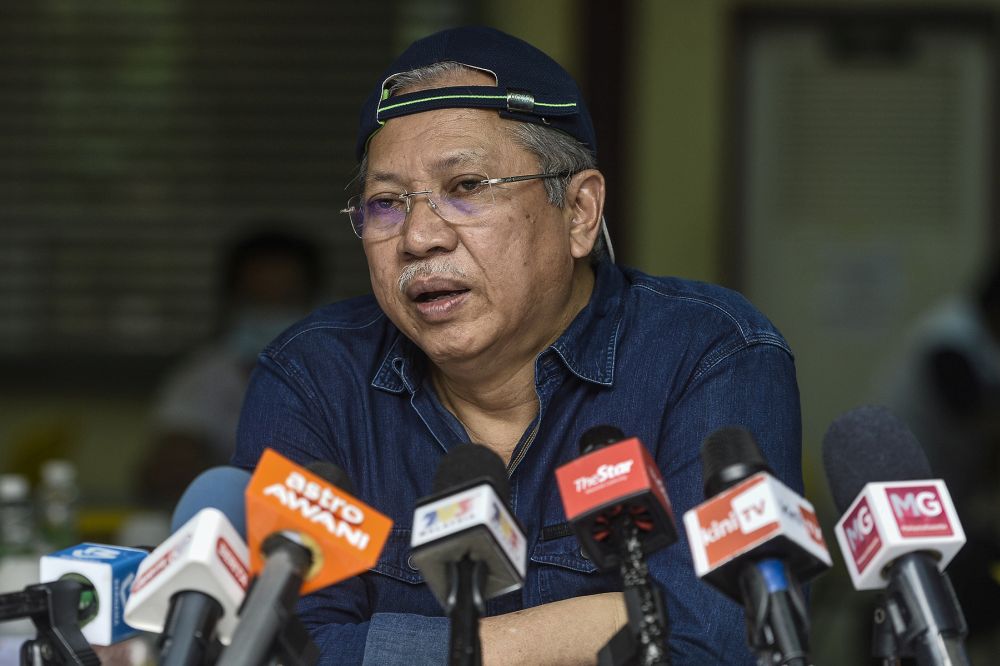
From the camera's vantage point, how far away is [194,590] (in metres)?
1.47

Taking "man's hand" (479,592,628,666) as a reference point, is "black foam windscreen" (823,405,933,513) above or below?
above

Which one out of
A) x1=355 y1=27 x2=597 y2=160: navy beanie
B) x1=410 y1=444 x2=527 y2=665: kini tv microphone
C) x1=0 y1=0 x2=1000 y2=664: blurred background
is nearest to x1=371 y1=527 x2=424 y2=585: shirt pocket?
x1=355 y1=27 x2=597 y2=160: navy beanie

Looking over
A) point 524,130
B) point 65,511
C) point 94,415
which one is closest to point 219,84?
point 94,415

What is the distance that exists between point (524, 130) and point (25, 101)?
433 centimetres

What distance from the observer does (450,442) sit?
7.73 ft

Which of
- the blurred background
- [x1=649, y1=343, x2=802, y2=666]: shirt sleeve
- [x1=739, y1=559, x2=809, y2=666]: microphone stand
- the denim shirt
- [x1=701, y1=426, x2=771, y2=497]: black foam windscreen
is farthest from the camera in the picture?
the blurred background

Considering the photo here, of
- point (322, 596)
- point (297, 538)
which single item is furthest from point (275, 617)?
point (322, 596)

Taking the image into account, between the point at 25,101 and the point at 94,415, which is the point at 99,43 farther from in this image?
the point at 94,415

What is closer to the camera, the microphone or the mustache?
the microphone

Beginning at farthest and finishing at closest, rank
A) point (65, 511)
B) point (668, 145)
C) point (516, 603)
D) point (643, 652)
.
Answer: point (668, 145) < point (65, 511) < point (516, 603) < point (643, 652)

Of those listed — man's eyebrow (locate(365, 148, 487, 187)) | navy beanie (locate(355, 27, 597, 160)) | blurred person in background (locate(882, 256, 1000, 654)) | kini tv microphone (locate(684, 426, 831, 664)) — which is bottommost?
blurred person in background (locate(882, 256, 1000, 654))

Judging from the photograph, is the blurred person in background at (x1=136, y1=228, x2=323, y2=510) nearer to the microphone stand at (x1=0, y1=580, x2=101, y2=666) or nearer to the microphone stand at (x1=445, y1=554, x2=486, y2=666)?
the microphone stand at (x1=0, y1=580, x2=101, y2=666)

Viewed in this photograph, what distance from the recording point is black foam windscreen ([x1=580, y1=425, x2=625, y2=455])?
153cm

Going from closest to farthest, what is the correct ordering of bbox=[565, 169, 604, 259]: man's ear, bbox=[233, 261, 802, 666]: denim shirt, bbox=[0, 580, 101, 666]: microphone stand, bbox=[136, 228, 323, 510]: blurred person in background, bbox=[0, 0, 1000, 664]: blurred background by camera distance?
1. bbox=[0, 580, 101, 666]: microphone stand
2. bbox=[233, 261, 802, 666]: denim shirt
3. bbox=[565, 169, 604, 259]: man's ear
4. bbox=[136, 228, 323, 510]: blurred person in background
5. bbox=[0, 0, 1000, 664]: blurred background
